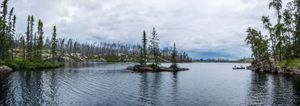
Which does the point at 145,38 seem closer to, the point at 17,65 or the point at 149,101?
the point at 17,65

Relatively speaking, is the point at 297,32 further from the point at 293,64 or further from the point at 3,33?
the point at 3,33

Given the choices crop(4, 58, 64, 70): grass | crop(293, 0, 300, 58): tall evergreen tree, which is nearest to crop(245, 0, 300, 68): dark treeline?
crop(293, 0, 300, 58): tall evergreen tree

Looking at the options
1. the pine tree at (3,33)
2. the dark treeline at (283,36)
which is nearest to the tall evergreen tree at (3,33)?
the pine tree at (3,33)

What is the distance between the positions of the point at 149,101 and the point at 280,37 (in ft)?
300

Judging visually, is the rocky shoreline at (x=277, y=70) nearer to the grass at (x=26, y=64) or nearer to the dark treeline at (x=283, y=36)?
the dark treeline at (x=283, y=36)

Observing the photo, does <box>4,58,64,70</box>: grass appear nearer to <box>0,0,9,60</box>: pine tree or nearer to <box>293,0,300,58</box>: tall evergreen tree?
<box>0,0,9,60</box>: pine tree

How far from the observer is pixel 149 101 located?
41.6 meters

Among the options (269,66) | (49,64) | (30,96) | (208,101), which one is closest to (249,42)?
(269,66)

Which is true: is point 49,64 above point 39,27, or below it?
below

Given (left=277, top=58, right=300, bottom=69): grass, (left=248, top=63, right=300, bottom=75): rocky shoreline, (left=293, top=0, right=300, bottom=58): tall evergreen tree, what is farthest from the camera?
(left=293, top=0, right=300, bottom=58): tall evergreen tree

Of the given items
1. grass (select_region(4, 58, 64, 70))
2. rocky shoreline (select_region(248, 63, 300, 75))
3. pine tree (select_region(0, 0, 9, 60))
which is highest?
pine tree (select_region(0, 0, 9, 60))

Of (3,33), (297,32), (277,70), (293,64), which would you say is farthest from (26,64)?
(297,32)

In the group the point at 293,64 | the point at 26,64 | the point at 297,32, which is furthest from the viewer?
the point at 26,64

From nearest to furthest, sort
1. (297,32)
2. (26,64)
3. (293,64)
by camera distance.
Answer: (293,64) → (297,32) → (26,64)
